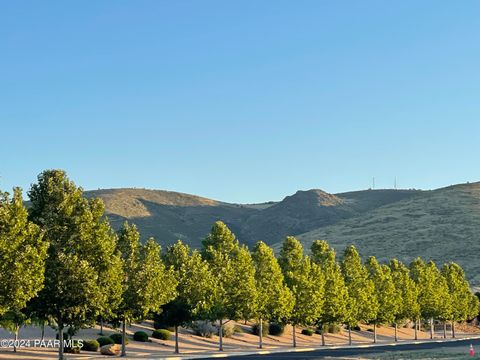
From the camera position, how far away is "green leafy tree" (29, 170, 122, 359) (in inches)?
1959

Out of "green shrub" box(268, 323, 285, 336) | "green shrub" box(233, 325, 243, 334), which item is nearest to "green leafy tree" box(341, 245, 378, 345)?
"green shrub" box(268, 323, 285, 336)

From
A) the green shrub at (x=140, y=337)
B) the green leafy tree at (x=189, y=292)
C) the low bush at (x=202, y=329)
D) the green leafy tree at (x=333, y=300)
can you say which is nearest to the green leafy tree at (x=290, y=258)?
the green leafy tree at (x=333, y=300)

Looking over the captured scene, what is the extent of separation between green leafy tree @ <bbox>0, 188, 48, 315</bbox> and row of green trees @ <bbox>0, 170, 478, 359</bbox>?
0.06 meters

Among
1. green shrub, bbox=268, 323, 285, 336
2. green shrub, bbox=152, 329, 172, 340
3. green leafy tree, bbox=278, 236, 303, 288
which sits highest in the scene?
green leafy tree, bbox=278, 236, 303, 288

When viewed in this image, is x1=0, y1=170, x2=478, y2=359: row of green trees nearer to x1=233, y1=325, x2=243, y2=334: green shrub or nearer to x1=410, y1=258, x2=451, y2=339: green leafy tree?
x1=410, y1=258, x2=451, y2=339: green leafy tree

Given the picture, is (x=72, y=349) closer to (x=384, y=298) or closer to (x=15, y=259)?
(x=15, y=259)

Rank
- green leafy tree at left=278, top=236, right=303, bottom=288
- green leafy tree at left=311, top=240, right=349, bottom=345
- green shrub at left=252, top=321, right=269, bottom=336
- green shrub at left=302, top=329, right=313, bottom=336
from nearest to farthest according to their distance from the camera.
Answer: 1. green leafy tree at left=311, top=240, right=349, bottom=345
2. green leafy tree at left=278, top=236, right=303, bottom=288
3. green shrub at left=252, top=321, right=269, bottom=336
4. green shrub at left=302, top=329, right=313, bottom=336

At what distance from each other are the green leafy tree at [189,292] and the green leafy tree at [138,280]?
23.5ft

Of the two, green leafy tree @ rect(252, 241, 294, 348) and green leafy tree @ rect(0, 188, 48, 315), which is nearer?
green leafy tree @ rect(0, 188, 48, 315)

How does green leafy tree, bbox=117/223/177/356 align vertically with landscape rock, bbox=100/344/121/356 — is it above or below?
above

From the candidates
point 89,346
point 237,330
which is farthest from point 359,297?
point 89,346

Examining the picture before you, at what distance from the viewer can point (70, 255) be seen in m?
50.2

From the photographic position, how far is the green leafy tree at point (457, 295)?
408ft

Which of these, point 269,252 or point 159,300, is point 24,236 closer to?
point 159,300
